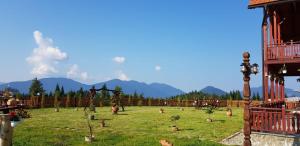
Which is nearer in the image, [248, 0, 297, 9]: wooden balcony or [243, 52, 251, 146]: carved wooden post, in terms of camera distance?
[243, 52, 251, 146]: carved wooden post

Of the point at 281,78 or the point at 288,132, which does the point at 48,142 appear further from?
the point at 281,78

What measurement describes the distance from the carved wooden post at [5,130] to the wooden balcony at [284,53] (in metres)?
17.2

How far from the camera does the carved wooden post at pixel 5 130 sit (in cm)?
760

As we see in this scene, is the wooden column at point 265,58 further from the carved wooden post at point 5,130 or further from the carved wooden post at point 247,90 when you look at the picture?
the carved wooden post at point 5,130

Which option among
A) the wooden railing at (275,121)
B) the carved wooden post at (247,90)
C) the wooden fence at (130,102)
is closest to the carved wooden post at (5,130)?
the carved wooden post at (247,90)

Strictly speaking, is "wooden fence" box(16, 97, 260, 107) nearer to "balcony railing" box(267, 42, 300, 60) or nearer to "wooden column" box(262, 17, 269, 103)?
"wooden column" box(262, 17, 269, 103)

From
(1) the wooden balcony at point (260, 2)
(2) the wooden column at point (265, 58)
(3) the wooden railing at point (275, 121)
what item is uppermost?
(1) the wooden balcony at point (260, 2)

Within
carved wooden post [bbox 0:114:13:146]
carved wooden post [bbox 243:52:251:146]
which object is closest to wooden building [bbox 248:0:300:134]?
carved wooden post [bbox 243:52:251:146]

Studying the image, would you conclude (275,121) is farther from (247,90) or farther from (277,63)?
(277,63)

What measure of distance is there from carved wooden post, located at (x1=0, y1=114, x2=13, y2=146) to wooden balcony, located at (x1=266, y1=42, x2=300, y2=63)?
1725 centimetres

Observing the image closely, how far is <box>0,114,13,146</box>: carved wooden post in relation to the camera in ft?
24.9

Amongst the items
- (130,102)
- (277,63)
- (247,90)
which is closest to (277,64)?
(277,63)

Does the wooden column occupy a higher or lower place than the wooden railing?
higher

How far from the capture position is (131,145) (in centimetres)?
1560
